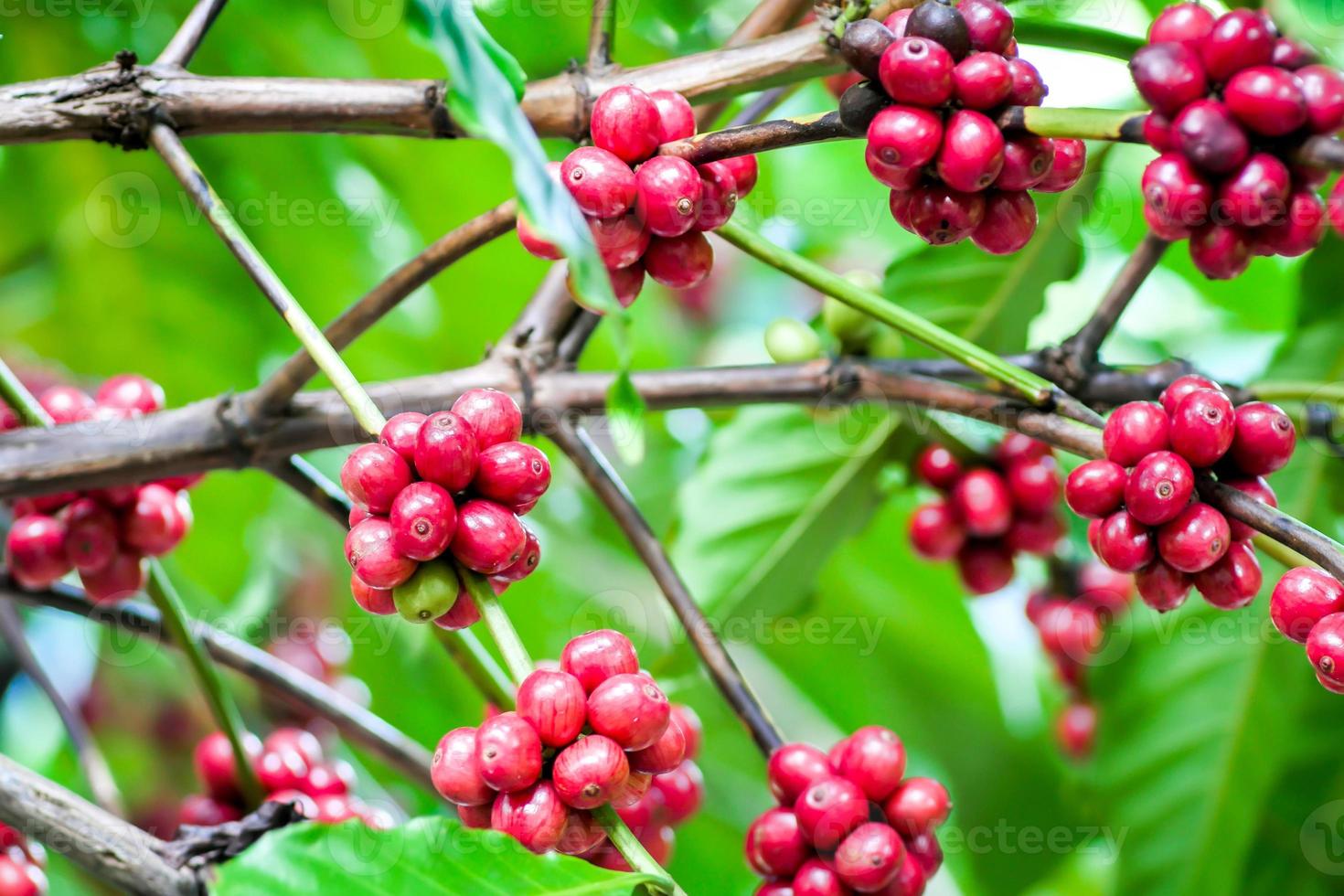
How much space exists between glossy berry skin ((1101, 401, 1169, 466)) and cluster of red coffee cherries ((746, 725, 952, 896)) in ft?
0.89

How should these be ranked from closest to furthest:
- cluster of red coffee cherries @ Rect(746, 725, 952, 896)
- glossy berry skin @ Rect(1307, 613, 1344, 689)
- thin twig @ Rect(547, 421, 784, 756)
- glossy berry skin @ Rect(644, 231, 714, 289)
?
glossy berry skin @ Rect(1307, 613, 1344, 689) → glossy berry skin @ Rect(644, 231, 714, 289) → cluster of red coffee cherries @ Rect(746, 725, 952, 896) → thin twig @ Rect(547, 421, 784, 756)

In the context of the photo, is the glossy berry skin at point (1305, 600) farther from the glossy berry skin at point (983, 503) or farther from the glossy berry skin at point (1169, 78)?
the glossy berry skin at point (983, 503)

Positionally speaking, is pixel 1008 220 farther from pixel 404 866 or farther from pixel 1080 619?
pixel 1080 619

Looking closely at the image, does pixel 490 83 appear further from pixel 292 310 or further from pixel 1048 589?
pixel 1048 589

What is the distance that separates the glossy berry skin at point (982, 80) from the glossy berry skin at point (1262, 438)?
23 cm

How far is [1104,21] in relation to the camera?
1.30 meters

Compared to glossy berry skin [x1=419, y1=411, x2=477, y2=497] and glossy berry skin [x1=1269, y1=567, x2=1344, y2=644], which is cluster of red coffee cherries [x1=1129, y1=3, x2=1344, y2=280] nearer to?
glossy berry skin [x1=1269, y1=567, x2=1344, y2=644]

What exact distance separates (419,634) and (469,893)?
0.98 m

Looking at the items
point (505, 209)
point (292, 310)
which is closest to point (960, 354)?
point (505, 209)

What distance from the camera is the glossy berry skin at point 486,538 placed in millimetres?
651

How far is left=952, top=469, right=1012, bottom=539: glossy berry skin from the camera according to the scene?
49.1 inches

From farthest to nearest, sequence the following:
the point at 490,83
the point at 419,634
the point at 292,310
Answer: the point at 419,634, the point at 292,310, the point at 490,83

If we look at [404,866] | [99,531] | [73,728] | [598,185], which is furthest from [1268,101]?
[73,728]

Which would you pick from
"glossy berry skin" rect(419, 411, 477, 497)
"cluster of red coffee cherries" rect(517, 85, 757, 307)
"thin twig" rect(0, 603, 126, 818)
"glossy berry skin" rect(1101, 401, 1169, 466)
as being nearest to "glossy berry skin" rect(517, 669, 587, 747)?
"glossy berry skin" rect(419, 411, 477, 497)
